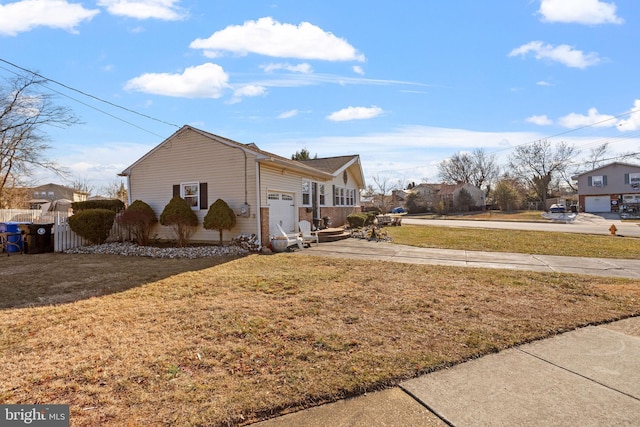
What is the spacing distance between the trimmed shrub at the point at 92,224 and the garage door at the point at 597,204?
5322 centimetres

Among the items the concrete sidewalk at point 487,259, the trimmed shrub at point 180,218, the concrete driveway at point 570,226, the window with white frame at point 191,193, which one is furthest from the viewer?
the concrete driveway at point 570,226

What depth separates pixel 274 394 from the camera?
2789 mm

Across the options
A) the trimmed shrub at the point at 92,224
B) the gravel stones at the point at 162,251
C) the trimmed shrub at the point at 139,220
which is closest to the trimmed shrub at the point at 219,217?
the gravel stones at the point at 162,251

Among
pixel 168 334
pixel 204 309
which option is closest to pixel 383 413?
pixel 168 334

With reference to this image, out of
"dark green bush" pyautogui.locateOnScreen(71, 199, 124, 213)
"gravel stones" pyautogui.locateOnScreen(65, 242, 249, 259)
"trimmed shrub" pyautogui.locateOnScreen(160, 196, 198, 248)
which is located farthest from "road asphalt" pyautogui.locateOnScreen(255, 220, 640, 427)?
"dark green bush" pyautogui.locateOnScreen(71, 199, 124, 213)

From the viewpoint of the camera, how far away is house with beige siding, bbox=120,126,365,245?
12.4 metres

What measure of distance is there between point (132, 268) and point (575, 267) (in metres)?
11.2

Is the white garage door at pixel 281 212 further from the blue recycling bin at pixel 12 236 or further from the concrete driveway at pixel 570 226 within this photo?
the concrete driveway at pixel 570 226

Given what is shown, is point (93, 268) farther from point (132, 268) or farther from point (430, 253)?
point (430, 253)

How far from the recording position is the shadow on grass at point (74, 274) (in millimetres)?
6055

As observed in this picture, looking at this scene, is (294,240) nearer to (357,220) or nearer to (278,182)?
(278,182)

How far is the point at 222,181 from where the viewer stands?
12930 mm

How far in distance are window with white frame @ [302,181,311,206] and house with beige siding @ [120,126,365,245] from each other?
48 mm

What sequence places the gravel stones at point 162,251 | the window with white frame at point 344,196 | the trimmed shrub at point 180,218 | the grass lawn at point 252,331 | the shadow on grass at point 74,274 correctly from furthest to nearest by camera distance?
the window with white frame at point 344,196 → the trimmed shrub at point 180,218 → the gravel stones at point 162,251 → the shadow on grass at point 74,274 → the grass lawn at point 252,331
